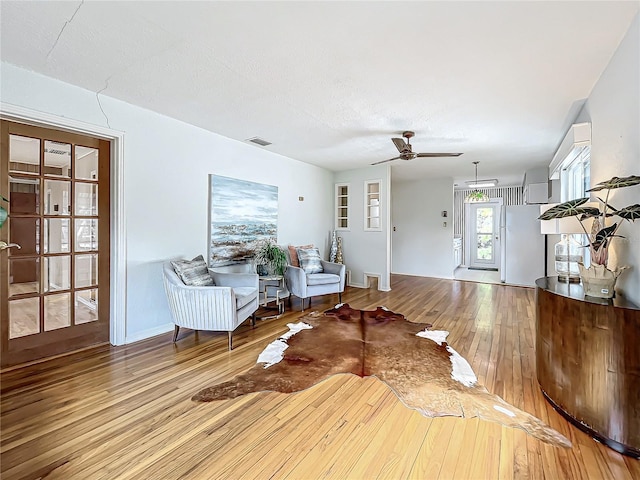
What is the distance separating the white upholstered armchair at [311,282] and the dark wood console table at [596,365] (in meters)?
2.98

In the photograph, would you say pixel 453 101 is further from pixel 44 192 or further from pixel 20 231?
pixel 20 231

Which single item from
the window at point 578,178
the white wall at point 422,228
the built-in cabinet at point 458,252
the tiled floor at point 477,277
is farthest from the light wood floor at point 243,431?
the built-in cabinet at point 458,252

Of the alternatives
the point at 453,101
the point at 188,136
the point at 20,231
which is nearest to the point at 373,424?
the point at 453,101

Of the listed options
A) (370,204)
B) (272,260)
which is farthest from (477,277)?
(272,260)

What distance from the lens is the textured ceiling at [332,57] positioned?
1.80m

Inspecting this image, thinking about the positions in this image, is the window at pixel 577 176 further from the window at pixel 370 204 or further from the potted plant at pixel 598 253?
the window at pixel 370 204

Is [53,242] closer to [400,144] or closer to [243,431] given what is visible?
[243,431]

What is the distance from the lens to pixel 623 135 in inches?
78.9

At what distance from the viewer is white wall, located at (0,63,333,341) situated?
8.67 ft

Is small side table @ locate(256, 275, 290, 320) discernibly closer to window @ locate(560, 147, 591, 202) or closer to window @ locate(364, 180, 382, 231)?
window @ locate(364, 180, 382, 231)


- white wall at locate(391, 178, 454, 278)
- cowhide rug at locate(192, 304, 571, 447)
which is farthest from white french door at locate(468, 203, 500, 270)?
cowhide rug at locate(192, 304, 571, 447)

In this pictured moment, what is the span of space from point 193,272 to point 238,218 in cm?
125

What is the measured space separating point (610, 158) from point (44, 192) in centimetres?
479

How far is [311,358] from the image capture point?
279 cm
